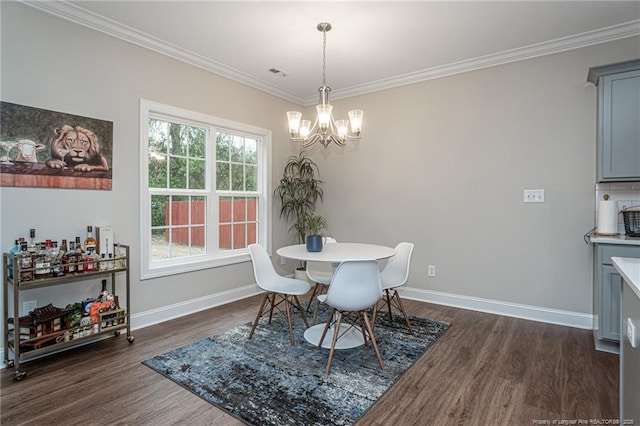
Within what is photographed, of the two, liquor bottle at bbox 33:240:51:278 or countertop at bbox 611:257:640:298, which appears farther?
liquor bottle at bbox 33:240:51:278

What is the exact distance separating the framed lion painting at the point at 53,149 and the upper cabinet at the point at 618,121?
422cm

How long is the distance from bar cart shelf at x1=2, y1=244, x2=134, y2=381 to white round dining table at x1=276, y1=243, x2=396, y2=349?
1.46m

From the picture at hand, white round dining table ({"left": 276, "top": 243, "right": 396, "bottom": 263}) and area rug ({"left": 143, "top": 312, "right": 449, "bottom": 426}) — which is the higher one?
white round dining table ({"left": 276, "top": 243, "right": 396, "bottom": 263})

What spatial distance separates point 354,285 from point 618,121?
2.54 m

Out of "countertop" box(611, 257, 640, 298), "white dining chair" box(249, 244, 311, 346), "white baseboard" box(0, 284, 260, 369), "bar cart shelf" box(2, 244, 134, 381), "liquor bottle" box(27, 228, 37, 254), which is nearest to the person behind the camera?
"countertop" box(611, 257, 640, 298)

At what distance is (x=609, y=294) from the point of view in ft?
8.80

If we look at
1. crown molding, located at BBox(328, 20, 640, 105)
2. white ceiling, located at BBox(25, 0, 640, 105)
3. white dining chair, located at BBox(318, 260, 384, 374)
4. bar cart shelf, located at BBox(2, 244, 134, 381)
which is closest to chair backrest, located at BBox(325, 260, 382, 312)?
white dining chair, located at BBox(318, 260, 384, 374)

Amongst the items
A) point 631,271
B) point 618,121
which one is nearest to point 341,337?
point 631,271

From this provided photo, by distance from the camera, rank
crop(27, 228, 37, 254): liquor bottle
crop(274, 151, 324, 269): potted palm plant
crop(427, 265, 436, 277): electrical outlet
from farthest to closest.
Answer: crop(274, 151, 324, 269): potted palm plant < crop(427, 265, 436, 277): electrical outlet < crop(27, 228, 37, 254): liquor bottle

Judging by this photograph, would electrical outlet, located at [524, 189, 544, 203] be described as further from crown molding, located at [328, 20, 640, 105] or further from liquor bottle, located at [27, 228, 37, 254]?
liquor bottle, located at [27, 228, 37, 254]

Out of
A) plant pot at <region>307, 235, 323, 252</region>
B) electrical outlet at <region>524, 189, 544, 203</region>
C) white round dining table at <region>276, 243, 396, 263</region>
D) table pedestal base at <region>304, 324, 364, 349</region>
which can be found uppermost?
electrical outlet at <region>524, 189, 544, 203</region>

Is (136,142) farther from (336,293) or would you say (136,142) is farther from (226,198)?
(336,293)

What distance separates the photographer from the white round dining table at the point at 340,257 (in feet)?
8.90

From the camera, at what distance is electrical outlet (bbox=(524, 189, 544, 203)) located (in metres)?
3.46
